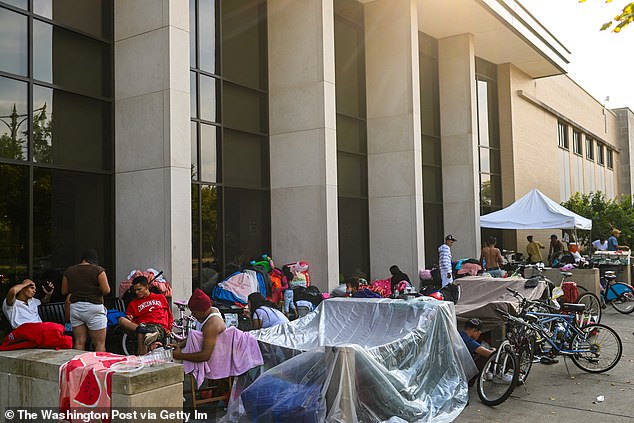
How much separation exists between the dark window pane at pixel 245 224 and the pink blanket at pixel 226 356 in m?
6.61

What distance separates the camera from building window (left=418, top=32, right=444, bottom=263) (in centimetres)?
2039

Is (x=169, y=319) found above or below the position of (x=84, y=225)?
below

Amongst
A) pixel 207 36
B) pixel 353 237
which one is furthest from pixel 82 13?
pixel 353 237

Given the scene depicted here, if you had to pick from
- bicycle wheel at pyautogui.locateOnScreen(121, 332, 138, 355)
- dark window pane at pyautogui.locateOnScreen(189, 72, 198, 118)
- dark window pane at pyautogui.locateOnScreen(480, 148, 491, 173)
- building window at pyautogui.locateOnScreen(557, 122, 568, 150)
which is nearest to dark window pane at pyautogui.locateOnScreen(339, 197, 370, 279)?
dark window pane at pyautogui.locateOnScreen(189, 72, 198, 118)

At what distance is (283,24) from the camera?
14.2m

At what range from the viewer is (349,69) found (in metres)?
17.3

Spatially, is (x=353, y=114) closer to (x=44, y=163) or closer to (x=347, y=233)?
(x=347, y=233)

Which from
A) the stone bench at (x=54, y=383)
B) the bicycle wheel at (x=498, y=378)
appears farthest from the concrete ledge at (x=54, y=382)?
the bicycle wheel at (x=498, y=378)

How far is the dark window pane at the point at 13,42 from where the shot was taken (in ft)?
31.0

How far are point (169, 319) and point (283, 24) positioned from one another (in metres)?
8.52

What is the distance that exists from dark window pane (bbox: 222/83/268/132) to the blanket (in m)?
9.20

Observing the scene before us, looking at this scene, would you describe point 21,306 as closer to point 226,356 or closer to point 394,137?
point 226,356

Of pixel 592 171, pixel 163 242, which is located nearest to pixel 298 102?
pixel 163 242

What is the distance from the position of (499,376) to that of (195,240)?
7.08 metres
